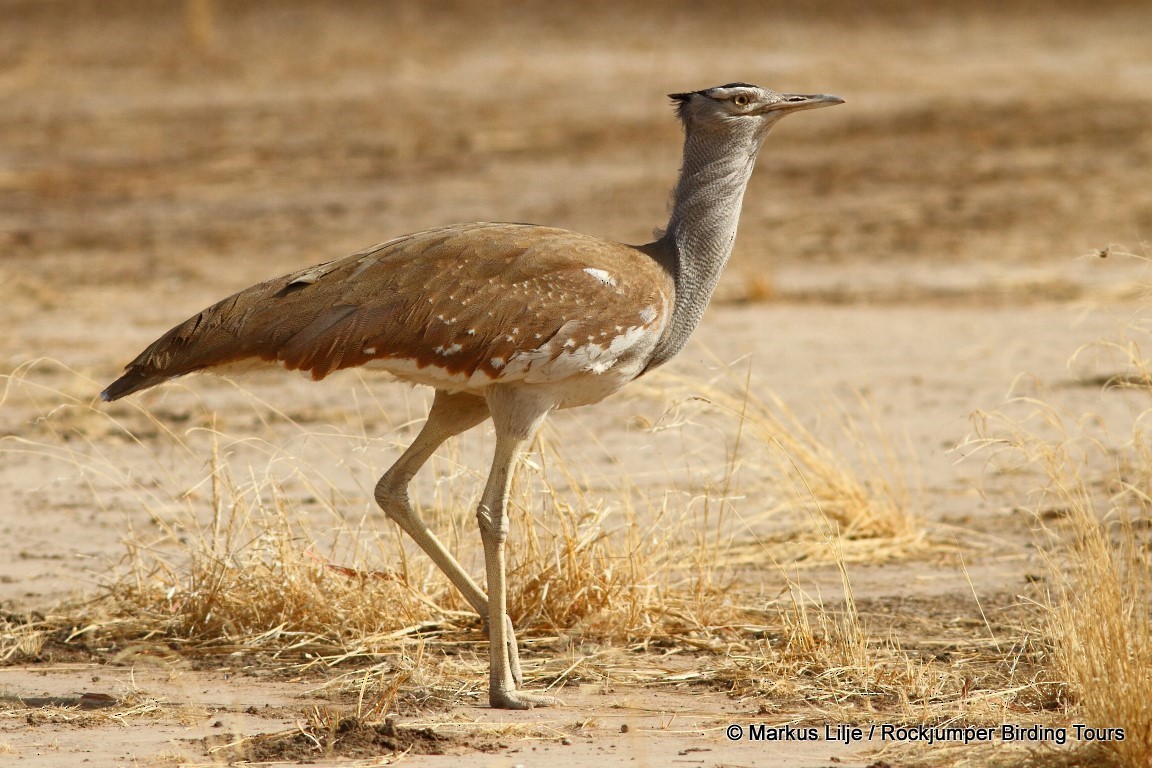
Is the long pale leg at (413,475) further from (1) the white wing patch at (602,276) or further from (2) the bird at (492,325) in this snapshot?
(1) the white wing patch at (602,276)

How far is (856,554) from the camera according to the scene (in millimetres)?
6262

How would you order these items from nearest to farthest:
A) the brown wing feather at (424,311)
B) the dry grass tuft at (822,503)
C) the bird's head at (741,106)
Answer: the brown wing feather at (424,311) → the bird's head at (741,106) → the dry grass tuft at (822,503)

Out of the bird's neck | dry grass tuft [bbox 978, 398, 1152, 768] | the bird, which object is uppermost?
the bird's neck

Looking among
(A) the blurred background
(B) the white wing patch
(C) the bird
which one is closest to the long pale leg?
(C) the bird

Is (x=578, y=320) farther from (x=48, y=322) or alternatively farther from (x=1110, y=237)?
(x=1110, y=237)

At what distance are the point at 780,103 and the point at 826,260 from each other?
278 inches

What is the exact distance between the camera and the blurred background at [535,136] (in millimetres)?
11930

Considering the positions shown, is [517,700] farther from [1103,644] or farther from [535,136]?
[535,136]

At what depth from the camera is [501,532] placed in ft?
15.6

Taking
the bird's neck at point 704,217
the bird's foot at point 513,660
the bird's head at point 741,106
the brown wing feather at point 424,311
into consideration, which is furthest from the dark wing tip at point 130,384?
the bird's head at point 741,106

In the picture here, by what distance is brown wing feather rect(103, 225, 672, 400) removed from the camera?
455 centimetres

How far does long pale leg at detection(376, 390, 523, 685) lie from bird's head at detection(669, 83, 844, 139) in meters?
1.09

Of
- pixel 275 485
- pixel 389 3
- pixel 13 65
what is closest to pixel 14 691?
pixel 275 485

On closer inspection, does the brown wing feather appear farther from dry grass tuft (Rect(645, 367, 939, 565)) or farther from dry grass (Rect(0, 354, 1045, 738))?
dry grass tuft (Rect(645, 367, 939, 565))
